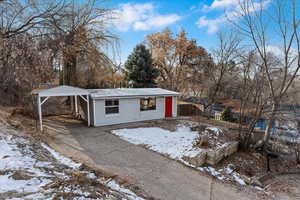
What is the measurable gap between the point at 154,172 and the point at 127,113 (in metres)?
6.55

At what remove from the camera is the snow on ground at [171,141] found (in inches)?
216

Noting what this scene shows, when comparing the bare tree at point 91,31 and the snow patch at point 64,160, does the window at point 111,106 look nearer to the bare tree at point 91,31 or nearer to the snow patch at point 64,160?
the bare tree at point 91,31

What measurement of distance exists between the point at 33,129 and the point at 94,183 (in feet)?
22.2

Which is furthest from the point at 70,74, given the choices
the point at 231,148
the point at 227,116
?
the point at 227,116

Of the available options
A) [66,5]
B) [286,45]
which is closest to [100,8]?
[66,5]

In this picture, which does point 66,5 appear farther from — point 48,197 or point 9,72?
point 48,197

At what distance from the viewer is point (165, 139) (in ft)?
25.8

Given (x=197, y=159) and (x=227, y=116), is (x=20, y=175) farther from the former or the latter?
(x=227, y=116)

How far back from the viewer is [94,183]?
11.9 ft

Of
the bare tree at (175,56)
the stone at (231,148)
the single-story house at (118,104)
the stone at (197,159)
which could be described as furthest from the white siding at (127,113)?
the bare tree at (175,56)

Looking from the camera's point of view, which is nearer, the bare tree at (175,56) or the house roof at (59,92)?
the house roof at (59,92)

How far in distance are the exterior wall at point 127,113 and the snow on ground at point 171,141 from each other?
168cm

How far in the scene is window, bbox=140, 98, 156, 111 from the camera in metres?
11.9

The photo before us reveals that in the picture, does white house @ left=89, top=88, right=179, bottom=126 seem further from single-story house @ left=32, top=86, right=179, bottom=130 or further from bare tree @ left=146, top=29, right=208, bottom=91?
bare tree @ left=146, top=29, right=208, bottom=91
